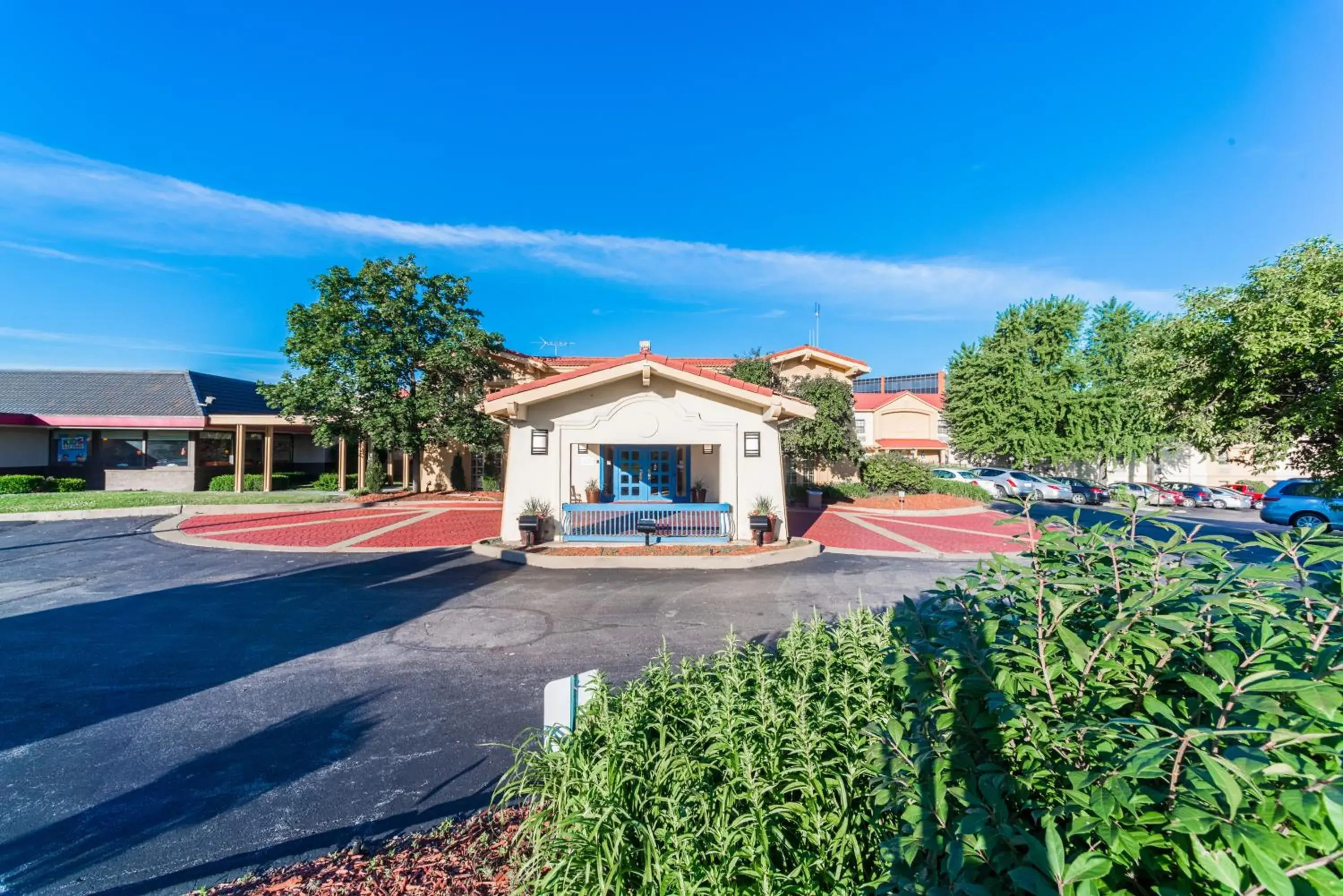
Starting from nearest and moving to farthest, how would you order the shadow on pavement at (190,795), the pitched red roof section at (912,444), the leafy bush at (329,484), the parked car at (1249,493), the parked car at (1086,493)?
the shadow on pavement at (190,795)
the leafy bush at (329,484)
the parked car at (1086,493)
the parked car at (1249,493)
the pitched red roof section at (912,444)

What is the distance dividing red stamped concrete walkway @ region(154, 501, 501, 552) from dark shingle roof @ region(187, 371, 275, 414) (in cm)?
1160

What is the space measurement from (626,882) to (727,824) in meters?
0.53

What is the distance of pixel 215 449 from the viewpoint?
24406 mm

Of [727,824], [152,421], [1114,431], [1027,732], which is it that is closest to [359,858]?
[727,824]

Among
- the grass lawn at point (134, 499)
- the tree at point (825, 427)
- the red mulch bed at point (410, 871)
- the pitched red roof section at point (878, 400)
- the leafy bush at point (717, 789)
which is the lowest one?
the red mulch bed at point (410, 871)

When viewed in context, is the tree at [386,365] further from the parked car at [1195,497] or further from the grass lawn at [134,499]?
the parked car at [1195,497]

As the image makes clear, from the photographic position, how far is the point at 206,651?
628 cm

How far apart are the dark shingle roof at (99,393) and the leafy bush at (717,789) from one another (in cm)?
2947

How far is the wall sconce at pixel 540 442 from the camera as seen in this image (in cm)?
1230

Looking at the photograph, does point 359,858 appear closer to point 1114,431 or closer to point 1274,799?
point 1274,799

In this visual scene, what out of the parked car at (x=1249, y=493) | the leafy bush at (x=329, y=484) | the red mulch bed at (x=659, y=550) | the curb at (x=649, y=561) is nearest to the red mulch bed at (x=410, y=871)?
the curb at (x=649, y=561)

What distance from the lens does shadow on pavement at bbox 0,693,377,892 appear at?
10.1 ft

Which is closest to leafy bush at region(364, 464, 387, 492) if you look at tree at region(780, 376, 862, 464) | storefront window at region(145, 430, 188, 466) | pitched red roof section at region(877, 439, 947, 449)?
storefront window at region(145, 430, 188, 466)

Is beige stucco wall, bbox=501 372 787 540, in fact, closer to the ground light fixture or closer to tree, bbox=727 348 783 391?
the ground light fixture
